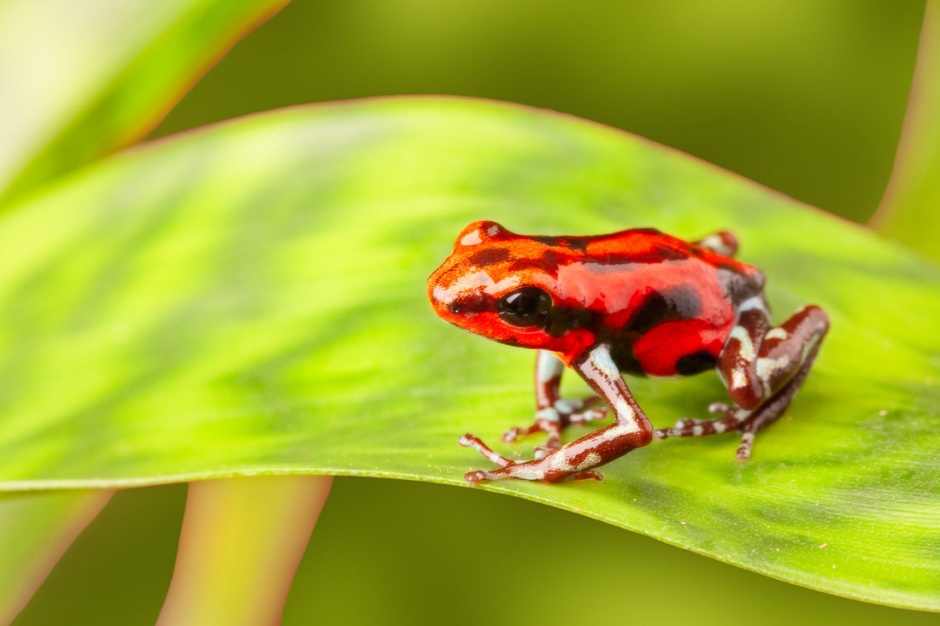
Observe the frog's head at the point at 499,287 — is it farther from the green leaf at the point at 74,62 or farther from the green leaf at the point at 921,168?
the green leaf at the point at 921,168

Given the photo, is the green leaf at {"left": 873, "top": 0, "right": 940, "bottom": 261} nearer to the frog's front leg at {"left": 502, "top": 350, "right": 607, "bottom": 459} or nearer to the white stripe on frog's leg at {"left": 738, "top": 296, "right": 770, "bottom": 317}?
the white stripe on frog's leg at {"left": 738, "top": 296, "right": 770, "bottom": 317}

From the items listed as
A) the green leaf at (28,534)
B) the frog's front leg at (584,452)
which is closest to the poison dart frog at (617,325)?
the frog's front leg at (584,452)

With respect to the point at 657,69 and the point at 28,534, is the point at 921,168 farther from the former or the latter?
the point at 28,534

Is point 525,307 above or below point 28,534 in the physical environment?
above

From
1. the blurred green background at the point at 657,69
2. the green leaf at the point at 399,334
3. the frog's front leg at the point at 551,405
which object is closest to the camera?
the green leaf at the point at 399,334

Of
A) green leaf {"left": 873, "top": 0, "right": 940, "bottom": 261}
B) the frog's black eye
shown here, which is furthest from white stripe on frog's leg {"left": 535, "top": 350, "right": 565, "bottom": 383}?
green leaf {"left": 873, "top": 0, "right": 940, "bottom": 261}

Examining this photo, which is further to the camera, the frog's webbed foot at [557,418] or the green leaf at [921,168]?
the green leaf at [921,168]

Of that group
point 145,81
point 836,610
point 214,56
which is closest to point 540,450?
point 836,610

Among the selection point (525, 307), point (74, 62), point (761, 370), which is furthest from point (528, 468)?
point (74, 62)
